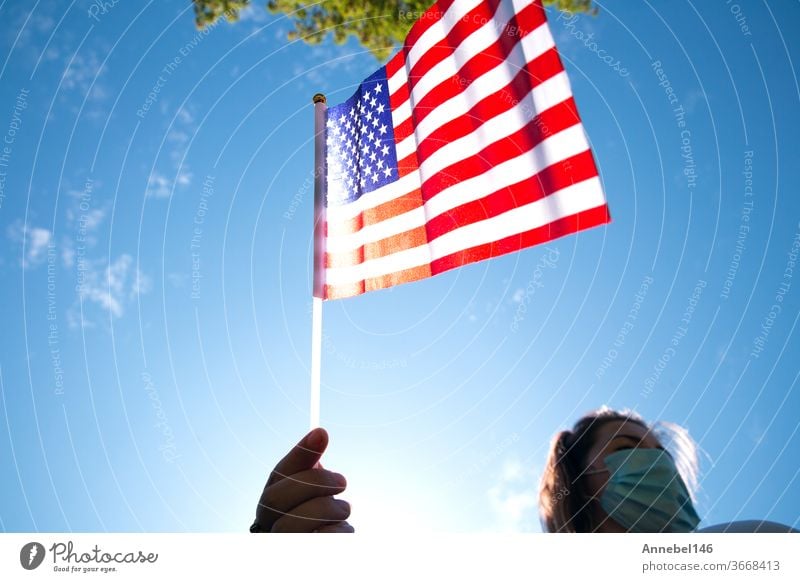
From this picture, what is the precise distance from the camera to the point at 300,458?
8.09 feet

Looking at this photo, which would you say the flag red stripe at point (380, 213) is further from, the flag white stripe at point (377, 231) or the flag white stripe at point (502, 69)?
the flag white stripe at point (502, 69)

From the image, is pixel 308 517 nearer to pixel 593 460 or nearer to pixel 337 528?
pixel 337 528

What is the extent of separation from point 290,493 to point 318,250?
294cm

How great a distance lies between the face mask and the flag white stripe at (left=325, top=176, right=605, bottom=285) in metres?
2.51

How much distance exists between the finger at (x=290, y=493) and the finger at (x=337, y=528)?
142mm

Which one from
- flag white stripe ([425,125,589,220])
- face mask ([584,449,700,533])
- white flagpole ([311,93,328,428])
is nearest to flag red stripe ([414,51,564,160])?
flag white stripe ([425,125,589,220])

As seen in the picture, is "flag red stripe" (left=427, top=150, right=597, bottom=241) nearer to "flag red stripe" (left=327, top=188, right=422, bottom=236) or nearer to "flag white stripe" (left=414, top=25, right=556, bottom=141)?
Answer: "flag red stripe" (left=327, top=188, right=422, bottom=236)

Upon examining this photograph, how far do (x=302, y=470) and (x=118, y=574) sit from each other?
184cm

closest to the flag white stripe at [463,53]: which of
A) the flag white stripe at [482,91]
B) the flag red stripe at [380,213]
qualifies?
the flag white stripe at [482,91]

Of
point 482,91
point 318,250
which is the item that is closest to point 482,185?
point 482,91

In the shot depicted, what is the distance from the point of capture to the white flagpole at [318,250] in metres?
3.90

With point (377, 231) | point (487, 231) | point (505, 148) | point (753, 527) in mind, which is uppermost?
point (505, 148)

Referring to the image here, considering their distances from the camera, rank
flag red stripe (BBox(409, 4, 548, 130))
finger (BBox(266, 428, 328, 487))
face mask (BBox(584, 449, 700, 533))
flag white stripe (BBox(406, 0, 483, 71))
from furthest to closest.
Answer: flag white stripe (BBox(406, 0, 483, 71))
face mask (BBox(584, 449, 700, 533))
flag red stripe (BBox(409, 4, 548, 130))
finger (BBox(266, 428, 328, 487))

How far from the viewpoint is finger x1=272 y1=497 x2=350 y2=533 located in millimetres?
2283
